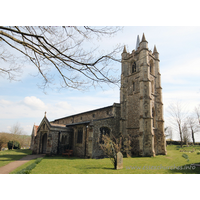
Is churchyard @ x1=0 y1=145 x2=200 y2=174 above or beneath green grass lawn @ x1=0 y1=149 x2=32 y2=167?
above

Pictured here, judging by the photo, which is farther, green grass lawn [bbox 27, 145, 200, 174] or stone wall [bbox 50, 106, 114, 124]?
stone wall [bbox 50, 106, 114, 124]

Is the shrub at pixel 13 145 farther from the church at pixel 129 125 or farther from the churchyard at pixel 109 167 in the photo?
the churchyard at pixel 109 167

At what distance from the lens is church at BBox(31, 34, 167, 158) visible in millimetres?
18547

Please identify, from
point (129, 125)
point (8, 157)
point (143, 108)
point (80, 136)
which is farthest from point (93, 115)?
point (8, 157)

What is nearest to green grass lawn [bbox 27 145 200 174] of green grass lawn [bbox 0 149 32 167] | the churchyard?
the churchyard

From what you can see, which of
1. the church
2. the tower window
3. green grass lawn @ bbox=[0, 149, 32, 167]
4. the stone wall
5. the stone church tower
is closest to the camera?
green grass lawn @ bbox=[0, 149, 32, 167]

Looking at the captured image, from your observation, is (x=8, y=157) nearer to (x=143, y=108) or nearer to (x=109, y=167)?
(x=109, y=167)

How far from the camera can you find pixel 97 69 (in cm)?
518

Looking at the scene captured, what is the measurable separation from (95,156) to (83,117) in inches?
435

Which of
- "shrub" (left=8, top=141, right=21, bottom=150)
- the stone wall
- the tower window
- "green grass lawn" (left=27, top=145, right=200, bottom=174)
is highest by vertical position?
the stone wall

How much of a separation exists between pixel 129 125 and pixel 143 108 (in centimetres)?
392

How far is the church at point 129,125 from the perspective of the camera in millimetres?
18547

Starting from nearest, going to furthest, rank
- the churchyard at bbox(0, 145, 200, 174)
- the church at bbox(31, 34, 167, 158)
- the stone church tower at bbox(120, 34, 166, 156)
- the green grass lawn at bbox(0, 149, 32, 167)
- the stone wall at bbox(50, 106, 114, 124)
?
the churchyard at bbox(0, 145, 200, 174), the green grass lawn at bbox(0, 149, 32, 167), the church at bbox(31, 34, 167, 158), the stone church tower at bbox(120, 34, 166, 156), the stone wall at bbox(50, 106, 114, 124)

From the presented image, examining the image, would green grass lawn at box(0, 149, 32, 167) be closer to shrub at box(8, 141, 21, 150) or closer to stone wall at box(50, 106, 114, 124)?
shrub at box(8, 141, 21, 150)
